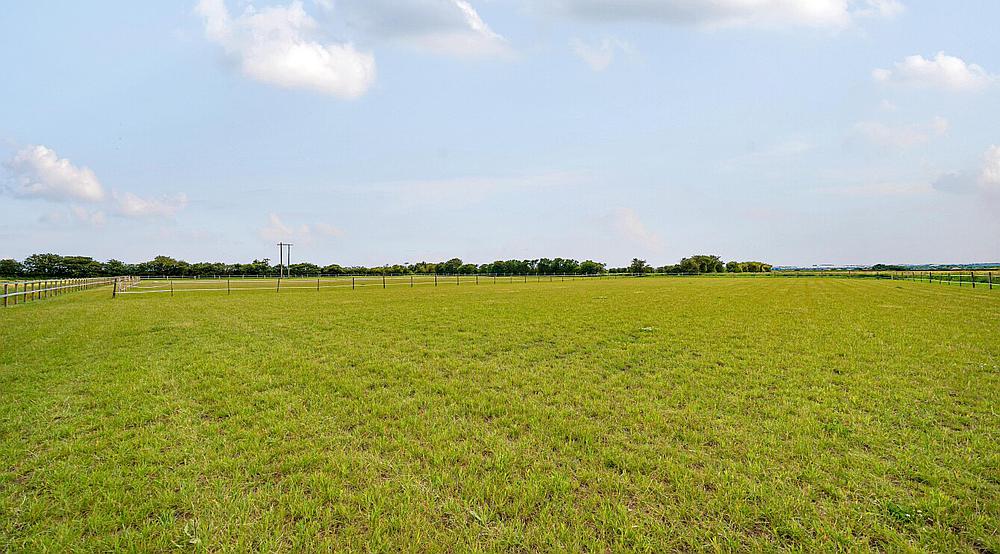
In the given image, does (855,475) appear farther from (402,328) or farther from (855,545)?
(402,328)

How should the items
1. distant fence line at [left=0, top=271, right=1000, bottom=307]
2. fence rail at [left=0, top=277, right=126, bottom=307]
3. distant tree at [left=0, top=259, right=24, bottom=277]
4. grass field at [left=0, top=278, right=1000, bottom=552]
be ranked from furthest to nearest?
distant tree at [left=0, top=259, right=24, bottom=277] < distant fence line at [left=0, top=271, right=1000, bottom=307] < fence rail at [left=0, top=277, right=126, bottom=307] < grass field at [left=0, top=278, right=1000, bottom=552]

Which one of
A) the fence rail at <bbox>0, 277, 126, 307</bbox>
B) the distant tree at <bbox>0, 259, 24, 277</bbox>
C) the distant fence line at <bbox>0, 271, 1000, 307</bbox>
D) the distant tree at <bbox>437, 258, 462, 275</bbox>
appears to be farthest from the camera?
A: the distant tree at <bbox>437, 258, 462, 275</bbox>

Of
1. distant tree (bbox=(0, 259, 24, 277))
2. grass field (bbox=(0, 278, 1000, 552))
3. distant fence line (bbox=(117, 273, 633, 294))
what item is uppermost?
distant tree (bbox=(0, 259, 24, 277))

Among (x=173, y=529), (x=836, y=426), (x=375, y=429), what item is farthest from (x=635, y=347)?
(x=173, y=529)

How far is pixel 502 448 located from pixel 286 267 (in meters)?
109

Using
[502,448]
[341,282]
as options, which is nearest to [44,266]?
[341,282]

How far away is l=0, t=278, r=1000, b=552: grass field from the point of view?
294cm

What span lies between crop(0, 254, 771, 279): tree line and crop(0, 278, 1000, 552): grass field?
10574 cm

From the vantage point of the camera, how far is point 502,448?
13.6 feet

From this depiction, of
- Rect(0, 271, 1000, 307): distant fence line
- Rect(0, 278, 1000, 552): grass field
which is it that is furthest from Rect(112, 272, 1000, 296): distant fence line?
Rect(0, 278, 1000, 552): grass field

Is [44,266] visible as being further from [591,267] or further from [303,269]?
[591,267]

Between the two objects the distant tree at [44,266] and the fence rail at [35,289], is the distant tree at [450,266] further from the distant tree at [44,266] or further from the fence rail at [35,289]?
the fence rail at [35,289]

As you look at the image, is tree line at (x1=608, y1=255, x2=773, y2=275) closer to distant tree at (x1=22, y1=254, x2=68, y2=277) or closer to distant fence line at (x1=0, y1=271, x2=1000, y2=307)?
distant fence line at (x1=0, y1=271, x2=1000, y2=307)

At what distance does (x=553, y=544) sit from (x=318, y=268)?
13148cm
